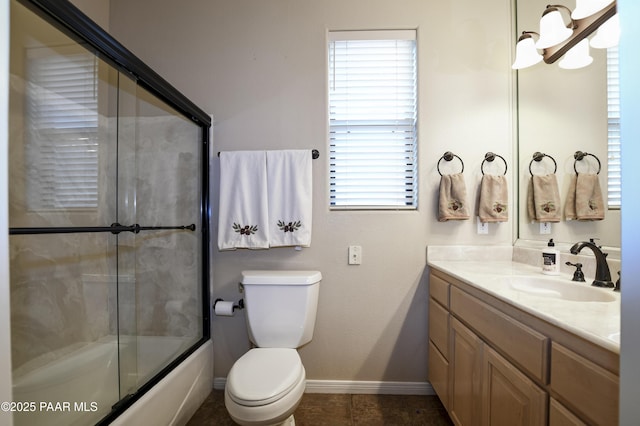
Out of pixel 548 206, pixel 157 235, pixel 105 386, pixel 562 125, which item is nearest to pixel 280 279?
pixel 157 235

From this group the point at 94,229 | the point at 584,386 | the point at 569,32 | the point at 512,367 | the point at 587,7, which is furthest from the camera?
the point at 569,32

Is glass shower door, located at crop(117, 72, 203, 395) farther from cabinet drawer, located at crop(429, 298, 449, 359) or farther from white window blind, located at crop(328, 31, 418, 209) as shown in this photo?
cabinet drawer, located at crop(429, 298, 449, 359)

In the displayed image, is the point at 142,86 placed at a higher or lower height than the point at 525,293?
higher

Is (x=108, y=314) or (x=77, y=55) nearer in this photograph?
(x=77, y=55)

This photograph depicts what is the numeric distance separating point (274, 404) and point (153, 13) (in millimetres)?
2425

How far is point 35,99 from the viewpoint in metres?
1.32

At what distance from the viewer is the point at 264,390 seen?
1.10 m

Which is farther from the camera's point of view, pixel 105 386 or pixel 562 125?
pixel 562 125

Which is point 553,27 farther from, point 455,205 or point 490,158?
point 455,205

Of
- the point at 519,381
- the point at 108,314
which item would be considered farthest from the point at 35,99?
the point at 519,381

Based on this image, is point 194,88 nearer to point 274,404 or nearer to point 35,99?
point 35,99

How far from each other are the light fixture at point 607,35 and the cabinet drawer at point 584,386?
1264mm

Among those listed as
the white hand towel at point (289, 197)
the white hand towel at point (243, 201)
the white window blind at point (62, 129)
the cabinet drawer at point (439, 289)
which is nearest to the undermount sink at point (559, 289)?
the cabinet drawer at point (439, 289)

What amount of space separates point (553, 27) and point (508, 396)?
1.71m
